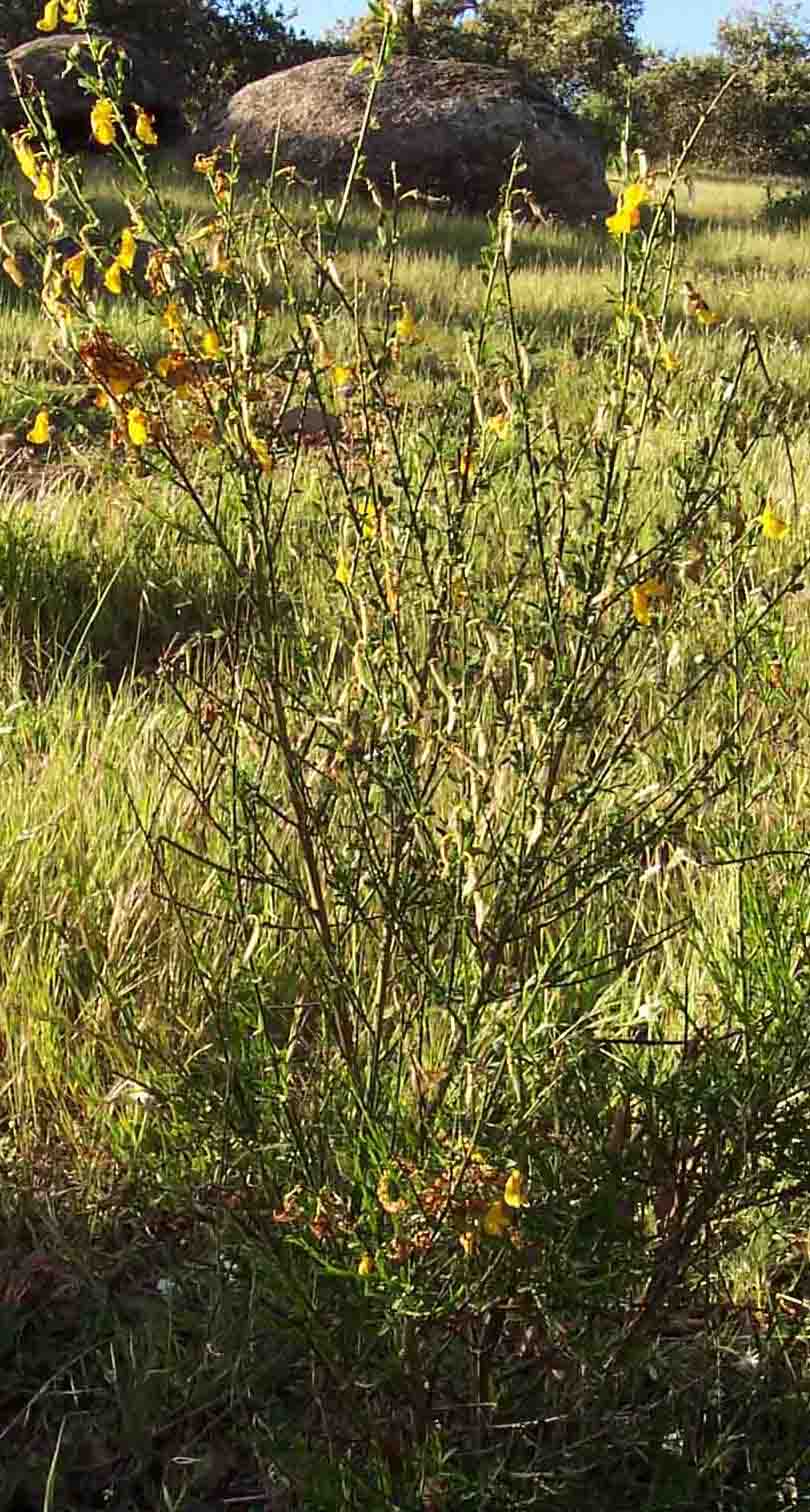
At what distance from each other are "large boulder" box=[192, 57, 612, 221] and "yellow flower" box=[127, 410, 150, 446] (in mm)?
11702

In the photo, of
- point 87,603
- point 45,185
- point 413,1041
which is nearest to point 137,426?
point 45,185

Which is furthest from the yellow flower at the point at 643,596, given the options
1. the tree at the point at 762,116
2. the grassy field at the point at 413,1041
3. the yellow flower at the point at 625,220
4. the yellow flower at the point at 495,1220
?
the tree at the point at 762,116

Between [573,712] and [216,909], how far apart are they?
3.16 feet

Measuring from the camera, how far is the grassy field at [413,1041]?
1367 mm

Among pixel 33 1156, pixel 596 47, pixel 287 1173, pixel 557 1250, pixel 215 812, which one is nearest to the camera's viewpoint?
pixel 557 1250

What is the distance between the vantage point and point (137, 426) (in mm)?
1217

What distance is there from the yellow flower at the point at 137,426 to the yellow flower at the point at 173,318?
0.12m

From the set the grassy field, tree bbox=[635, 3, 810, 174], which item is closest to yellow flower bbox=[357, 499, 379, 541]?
the grassy field

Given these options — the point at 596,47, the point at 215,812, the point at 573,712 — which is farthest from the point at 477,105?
the point at 596,47

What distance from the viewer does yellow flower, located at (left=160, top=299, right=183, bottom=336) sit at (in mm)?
1301

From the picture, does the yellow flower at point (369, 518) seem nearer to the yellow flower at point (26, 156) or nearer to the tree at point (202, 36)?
the yellow flower at point (26, 156)

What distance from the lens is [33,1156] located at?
6.45ft

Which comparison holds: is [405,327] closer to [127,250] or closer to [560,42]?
[127,250]

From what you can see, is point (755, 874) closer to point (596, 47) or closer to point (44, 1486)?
point (44, 1486)
